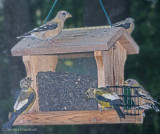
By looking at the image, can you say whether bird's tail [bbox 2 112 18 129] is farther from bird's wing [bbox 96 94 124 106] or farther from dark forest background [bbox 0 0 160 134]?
bird's wing [bbox 96 94 124 106]

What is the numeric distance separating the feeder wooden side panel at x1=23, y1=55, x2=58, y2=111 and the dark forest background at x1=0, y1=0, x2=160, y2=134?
0.53 ft

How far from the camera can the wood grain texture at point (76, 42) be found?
17.5ft

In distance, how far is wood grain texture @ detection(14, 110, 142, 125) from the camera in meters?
5.27

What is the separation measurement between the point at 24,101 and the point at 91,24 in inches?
159

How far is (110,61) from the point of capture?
235 inches

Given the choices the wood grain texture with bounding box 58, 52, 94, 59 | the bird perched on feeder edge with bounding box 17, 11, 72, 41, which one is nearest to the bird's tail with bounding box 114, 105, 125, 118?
the wood grain texture with bounding box 58, 52, 94, 59

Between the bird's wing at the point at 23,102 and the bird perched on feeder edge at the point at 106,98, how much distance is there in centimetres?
80

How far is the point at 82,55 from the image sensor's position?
233 inches

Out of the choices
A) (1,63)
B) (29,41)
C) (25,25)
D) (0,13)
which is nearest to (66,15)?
(29,41)

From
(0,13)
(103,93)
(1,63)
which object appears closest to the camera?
(103,93)

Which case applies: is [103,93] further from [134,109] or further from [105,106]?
[134,109]

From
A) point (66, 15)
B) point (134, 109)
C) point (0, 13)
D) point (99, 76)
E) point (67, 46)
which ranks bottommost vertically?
point (134, 109)

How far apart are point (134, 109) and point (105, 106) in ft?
1.40

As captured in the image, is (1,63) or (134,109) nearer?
(134,109)
